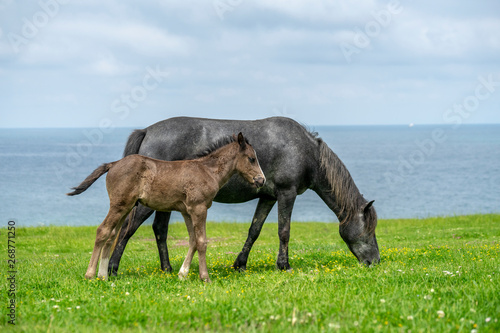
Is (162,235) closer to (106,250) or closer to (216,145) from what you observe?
(106,250)

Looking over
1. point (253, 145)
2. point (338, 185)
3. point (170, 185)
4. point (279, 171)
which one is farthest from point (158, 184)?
point (338, 185)

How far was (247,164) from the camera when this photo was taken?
9719 mm

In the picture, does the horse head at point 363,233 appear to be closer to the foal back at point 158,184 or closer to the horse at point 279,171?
the horse at point 279,171

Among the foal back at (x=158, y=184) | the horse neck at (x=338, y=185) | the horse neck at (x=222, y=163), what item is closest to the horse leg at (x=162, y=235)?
the foal back at (x=158, y=184)

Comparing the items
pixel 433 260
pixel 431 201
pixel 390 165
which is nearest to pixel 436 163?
pixel 390 165

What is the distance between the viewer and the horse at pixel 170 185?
9195 millimetres

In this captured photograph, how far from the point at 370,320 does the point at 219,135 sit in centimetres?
583

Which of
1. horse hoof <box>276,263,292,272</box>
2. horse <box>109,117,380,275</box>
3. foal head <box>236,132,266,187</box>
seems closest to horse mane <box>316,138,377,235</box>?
horse <box>109,117,380,275</box>

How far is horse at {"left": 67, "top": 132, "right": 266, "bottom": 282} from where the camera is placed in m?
9.20

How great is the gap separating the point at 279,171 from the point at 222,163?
1.73 meters

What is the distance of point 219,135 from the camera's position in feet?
36.0

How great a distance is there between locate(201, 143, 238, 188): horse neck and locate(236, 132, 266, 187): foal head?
119 millimetres

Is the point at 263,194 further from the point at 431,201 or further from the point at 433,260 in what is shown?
the point at 431,201

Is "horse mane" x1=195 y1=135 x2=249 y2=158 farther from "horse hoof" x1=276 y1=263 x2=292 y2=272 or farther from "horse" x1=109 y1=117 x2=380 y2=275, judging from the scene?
"horse hoof" x1=276 y1=263 x2=292 y2=272
